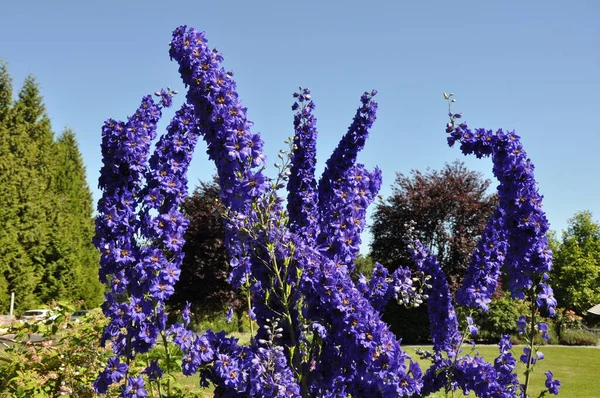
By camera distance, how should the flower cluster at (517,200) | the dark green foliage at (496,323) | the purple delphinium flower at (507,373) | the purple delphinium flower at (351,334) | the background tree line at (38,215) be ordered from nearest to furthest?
the purple delphinium flower at (351,334)
the flower cluster at (517,200)
the purple delphinium flower at (507,373)
the dark green foliage at (496,323)
the background tree line at (38,215)

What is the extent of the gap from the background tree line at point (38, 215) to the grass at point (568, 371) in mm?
15514

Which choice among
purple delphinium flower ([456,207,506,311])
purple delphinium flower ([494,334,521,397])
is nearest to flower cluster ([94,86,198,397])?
purple delphinium flower ([456,207,506,311])

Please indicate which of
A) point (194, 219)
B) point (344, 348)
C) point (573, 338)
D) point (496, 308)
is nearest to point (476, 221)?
point (496, 308)

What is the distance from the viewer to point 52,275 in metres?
25.5

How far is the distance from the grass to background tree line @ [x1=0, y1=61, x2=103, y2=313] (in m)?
15.5

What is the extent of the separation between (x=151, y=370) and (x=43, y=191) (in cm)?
2471

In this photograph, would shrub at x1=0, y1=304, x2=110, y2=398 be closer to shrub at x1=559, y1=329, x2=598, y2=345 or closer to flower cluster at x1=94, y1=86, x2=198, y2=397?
flower cluster at x1=94, y1=86, x2=198, y2=397

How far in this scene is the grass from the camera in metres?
8.88

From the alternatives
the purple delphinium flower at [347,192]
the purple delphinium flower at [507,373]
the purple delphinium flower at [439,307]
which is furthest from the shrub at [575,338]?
the purple delphinium flower at [347,192]

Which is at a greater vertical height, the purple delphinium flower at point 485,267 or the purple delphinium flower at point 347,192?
the purple delphinium flower at point 347,192

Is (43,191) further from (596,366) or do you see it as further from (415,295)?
(415,295)

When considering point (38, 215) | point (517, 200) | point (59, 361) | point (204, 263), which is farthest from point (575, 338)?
point (38, 215)

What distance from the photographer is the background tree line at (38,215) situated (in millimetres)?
22781

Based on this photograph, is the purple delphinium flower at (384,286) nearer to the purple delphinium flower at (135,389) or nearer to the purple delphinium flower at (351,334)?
the purple delphinium flower at (351,334)
